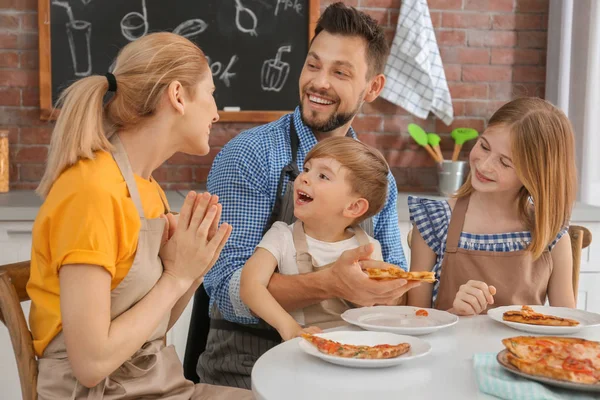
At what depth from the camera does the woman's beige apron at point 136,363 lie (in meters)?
1.42

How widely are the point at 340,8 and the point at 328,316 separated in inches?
34.6

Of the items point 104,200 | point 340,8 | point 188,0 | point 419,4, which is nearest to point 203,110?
point 104,200

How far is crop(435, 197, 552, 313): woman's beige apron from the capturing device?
191cm

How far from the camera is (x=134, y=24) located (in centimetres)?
327

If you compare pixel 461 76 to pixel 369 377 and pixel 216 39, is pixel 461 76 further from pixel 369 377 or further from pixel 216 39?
pixel 369 377

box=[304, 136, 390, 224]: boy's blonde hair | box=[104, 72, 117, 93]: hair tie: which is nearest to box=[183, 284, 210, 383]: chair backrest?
box=[304, 136, 390, 224]: boy's blonde hair

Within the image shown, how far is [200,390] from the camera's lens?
1611mm

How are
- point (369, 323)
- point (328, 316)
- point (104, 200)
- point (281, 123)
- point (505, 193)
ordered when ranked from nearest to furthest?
point (104, 200), point (369, 323), point (328, 316), point (505, 193), point (281, 123)

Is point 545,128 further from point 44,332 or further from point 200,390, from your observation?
point 44,332

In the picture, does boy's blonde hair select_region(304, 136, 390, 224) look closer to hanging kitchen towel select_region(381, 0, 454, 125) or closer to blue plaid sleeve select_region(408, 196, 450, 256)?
blue plaid sleeve select_region(408, 196, 450, 256)

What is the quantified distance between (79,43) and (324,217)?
178 cm

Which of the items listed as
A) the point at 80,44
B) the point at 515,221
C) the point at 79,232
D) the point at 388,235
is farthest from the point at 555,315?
the point at 80,44

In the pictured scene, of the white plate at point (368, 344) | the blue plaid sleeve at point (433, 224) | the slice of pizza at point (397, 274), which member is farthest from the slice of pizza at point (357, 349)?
the blue plaid sleeve at point (433, 224)

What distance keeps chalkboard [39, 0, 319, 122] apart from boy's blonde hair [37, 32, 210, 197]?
174cm
